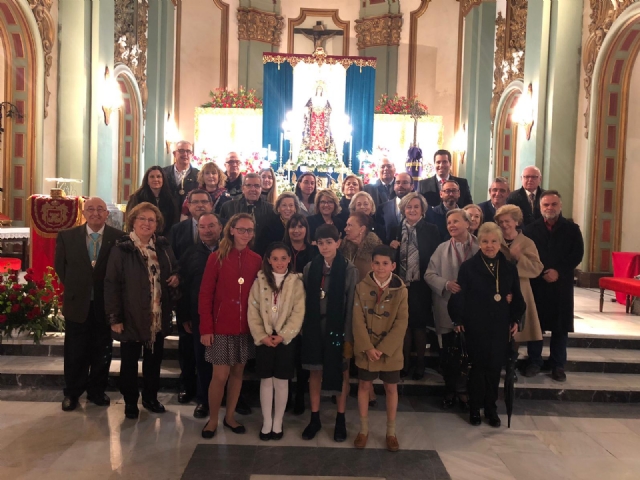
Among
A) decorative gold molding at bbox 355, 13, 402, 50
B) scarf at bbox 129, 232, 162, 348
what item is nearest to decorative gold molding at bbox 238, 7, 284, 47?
decorative gold molding at bbox 355, 13, 402, 50

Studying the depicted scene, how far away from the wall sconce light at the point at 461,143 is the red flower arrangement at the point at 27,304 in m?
11.5

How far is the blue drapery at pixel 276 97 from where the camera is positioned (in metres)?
15.4

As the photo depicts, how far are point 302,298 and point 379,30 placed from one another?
51.0ft

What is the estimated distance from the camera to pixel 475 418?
4.18 metres

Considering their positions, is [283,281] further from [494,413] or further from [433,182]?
[433,182]

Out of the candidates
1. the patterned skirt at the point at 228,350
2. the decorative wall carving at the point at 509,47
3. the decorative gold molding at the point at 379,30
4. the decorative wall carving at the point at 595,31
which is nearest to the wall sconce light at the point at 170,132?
the decorative gold molding at the point at 379,30

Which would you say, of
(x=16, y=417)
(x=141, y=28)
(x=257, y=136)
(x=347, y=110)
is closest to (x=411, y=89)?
(x=347, y=110)

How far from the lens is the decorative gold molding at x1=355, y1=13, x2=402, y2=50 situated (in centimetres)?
1730

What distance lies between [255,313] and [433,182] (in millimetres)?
3120

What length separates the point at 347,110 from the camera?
15.5m

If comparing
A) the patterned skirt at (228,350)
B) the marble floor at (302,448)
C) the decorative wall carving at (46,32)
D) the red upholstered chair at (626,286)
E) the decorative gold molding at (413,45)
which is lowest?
the marble floor at (302,448)

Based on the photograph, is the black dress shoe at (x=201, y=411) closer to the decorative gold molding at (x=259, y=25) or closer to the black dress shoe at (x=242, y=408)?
the black dress shoe at (x=242, y=408)

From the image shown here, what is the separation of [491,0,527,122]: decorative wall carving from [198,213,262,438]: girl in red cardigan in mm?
9460

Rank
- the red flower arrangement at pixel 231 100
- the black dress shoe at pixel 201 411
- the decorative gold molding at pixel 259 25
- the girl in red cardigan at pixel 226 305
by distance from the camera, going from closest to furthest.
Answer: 1. the girl in red cardigan at pixel 226 305
2. the black dress shoe at pixel 201 411
3. the red flower arrangement at pixel 231 100
4. the decorative gold molding at pixel 259 25
